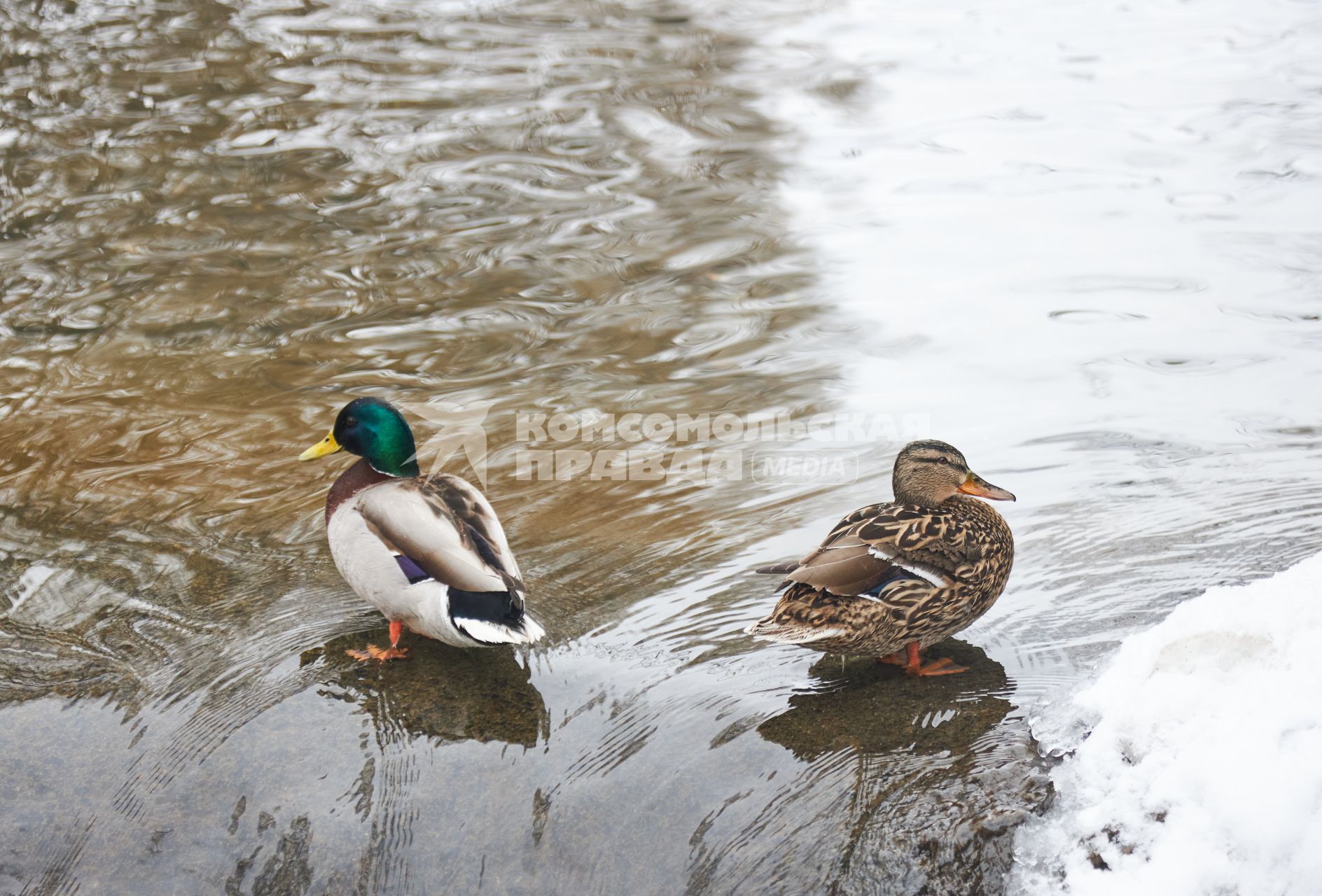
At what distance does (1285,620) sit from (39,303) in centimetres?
668

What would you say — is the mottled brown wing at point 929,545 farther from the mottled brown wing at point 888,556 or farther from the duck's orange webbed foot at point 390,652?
the duck's orange webbed foot at point 390,652

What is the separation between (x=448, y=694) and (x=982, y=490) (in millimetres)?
1796

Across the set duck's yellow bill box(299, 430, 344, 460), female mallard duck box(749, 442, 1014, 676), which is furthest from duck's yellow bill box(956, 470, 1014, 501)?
duck's yellow bill box(299, 430, 344, 460)

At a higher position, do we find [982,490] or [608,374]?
[982,490]

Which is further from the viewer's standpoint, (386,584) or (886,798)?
(386,584)

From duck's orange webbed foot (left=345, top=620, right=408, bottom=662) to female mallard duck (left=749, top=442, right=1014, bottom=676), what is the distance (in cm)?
116

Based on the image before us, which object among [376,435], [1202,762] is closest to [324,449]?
[376,435]

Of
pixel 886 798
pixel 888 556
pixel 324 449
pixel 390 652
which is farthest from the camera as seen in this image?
pixel 324 449

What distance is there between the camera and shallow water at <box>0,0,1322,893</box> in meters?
3.47

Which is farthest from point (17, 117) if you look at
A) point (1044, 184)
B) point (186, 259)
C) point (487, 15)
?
point (1044, 184)

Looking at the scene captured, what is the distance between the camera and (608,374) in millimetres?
6578

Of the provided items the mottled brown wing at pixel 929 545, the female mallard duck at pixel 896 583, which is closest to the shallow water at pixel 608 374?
the female mallard duck at pixel 896 583

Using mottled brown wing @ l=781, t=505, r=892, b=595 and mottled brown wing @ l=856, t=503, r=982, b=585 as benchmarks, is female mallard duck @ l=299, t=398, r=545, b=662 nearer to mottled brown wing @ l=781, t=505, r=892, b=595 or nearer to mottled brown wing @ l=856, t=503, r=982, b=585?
mottled brown wing @ l=781, t=505, r=892, b=595

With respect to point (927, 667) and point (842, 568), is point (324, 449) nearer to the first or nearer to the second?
point (842, 568)
